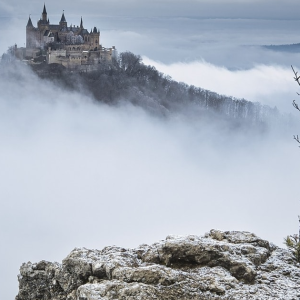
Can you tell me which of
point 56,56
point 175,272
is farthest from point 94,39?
point 175,272

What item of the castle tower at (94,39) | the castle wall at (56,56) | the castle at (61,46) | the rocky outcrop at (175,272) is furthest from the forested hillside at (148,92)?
the rocky outcrop at (175,272)

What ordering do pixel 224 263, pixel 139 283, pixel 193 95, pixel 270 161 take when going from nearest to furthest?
pixel 139 283 < pixel 224 263 < pixel 193 95 < pixel 270 161

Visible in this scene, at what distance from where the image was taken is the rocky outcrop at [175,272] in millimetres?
8461

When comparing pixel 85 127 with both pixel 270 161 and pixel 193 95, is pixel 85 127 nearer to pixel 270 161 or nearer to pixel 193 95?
pixel 193 95

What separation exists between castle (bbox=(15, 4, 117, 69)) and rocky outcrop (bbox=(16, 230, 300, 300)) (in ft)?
249

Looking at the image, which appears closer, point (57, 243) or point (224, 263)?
point (224, 263)

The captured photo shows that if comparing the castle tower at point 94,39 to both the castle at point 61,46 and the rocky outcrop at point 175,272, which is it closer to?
the castle at point 61,46

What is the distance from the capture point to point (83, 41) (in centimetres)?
8656

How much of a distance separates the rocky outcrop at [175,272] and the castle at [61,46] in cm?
7585

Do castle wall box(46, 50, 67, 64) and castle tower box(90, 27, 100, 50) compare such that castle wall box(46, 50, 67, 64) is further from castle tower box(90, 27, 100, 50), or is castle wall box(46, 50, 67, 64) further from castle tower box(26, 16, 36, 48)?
castle tower box(90, 27, 100, 50)

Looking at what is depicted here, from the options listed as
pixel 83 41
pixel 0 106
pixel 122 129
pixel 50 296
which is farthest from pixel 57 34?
pixel 50 296

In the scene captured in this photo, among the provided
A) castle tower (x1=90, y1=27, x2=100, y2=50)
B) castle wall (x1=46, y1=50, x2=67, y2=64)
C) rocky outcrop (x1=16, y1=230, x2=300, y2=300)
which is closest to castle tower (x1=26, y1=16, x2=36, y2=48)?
castle wall (x1=46, y1=50, x2=67, y2=64)

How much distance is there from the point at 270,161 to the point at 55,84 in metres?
52.2

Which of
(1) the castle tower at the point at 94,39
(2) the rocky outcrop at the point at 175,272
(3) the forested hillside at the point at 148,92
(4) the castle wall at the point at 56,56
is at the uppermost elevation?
(1) the castle tower at the point at 94,39
